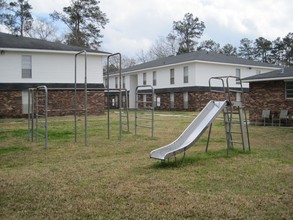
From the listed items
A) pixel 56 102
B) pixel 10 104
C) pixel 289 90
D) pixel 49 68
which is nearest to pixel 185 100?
pixel 56 102

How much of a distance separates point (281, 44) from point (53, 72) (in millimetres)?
46443

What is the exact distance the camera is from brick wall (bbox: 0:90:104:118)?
84.0 ft

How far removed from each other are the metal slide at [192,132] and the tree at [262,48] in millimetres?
58657

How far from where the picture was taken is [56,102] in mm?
27047

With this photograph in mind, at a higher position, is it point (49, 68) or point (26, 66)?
point (26, 66)

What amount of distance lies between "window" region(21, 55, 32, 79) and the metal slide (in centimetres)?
1987

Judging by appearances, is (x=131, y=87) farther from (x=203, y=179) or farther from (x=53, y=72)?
(x=203, y=179)

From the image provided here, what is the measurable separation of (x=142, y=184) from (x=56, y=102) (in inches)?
860

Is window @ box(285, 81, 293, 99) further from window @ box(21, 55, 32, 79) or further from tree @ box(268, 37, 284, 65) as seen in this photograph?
tree @ box(268, 37, 284, 65)

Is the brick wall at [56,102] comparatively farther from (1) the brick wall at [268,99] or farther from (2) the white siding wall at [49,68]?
(1) the brick wall at [268,99]

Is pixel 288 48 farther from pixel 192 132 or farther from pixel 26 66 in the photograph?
pixel 192 132

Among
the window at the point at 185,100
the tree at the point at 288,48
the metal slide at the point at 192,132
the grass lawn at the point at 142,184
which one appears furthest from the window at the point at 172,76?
the tree at the point at 288,48

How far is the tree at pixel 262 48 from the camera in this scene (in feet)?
210

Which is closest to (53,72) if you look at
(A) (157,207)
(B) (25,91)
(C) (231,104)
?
(B) (25,91)
